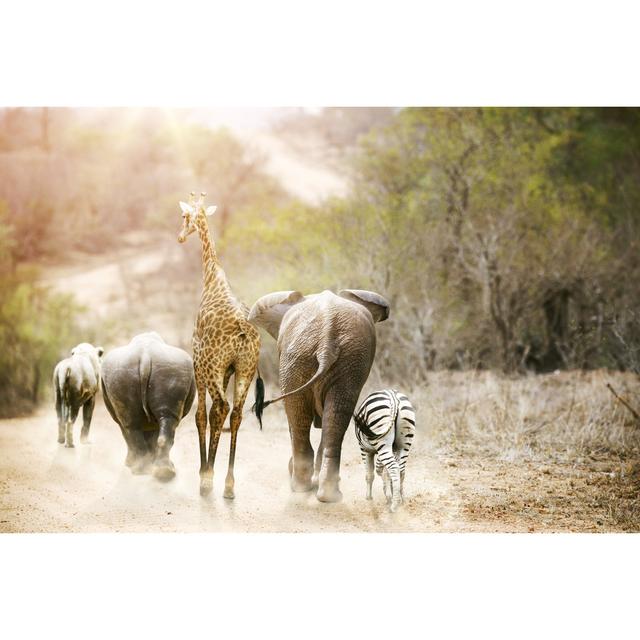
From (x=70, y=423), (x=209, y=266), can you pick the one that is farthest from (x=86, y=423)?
(x=209, y=266)

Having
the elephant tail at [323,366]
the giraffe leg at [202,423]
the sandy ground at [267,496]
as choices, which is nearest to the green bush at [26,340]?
the sandy ground at [267,496]

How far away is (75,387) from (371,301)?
190 cm

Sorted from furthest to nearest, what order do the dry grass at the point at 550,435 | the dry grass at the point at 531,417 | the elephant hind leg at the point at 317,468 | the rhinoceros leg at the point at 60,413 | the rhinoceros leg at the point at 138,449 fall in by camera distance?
the dry grass at the point at 531,417 → the rhinoceros leg at the point at 60,413 → the dry grass at the point at 550,435 → the rhinoceros leg at the point at 138,449 → the elephant hind leg at the point at 317,468

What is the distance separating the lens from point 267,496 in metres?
4.52

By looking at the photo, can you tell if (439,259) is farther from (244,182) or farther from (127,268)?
(127,268)

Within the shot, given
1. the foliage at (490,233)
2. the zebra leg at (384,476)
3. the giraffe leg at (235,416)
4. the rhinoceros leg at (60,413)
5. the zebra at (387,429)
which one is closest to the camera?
the zebra at (387,429)

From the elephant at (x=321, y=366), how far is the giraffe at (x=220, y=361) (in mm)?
149

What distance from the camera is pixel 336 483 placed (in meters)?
4.16

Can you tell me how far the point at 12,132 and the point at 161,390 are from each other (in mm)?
2410

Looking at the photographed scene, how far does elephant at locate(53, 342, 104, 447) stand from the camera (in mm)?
4953

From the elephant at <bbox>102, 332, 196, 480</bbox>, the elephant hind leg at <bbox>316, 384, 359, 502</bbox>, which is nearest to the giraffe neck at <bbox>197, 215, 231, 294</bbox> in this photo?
the elephant at <bbox>102, 332, 196, 480</bbox>

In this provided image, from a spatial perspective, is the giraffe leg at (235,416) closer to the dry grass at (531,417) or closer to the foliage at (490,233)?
the dry grass at (531,417)

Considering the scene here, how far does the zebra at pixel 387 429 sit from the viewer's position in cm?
409

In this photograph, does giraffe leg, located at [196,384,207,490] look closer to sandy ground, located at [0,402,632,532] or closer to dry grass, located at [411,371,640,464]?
sandy ground, located at [0,402,632,532]
